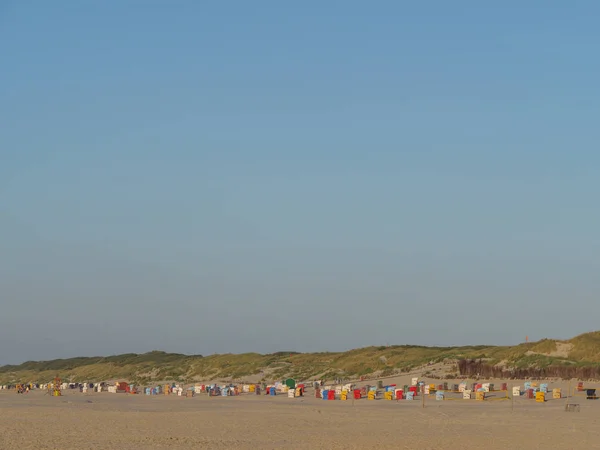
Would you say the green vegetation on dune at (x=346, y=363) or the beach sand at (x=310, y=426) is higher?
the green vegetation on dune at (x=346, y=363)

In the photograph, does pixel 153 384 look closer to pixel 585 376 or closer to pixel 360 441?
pixel 585 376

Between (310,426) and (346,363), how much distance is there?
39813 millimetres

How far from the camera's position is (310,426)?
31.2 metres

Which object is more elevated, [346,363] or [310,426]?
[346,363]

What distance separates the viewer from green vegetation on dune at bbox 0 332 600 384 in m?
56.3

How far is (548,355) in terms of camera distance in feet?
186

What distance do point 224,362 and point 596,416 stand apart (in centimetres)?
5555

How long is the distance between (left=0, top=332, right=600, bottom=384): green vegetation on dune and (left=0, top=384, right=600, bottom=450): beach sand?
15712 mm

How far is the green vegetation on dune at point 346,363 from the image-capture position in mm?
56312

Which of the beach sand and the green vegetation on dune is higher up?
the green vegetation on dune

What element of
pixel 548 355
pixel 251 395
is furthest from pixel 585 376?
pixel 251 395

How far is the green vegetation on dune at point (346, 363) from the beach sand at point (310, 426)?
15.7 metres

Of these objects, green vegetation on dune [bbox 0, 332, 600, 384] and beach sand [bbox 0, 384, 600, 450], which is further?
green vegetation on dune [bbox 0, 332, 600, 384]

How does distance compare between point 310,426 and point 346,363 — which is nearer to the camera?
point 310,426
